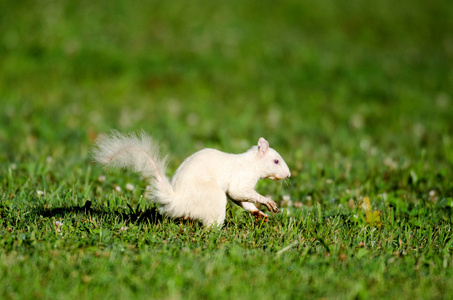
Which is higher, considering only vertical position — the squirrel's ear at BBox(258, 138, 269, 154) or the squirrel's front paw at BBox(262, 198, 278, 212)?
the squirrel's ear at BBox(258, 138, 269, 154)

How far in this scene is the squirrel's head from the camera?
3818 mm

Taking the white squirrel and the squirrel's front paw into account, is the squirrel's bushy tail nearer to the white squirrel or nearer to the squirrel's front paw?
the white squirrel

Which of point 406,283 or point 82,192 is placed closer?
point 406,283

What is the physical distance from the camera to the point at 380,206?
15.4 ft

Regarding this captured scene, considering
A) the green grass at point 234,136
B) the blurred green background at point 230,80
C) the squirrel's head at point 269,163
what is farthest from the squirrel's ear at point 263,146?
the blurred green background at point 230,80

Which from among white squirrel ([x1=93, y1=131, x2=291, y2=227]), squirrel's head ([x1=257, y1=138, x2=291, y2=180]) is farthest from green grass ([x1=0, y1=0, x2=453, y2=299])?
squirrel's head ([x1=257, y1=138, x2=291, y2=180])

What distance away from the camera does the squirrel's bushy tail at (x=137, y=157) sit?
3.56 metres

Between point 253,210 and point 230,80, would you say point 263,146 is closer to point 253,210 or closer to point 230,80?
point 253,210

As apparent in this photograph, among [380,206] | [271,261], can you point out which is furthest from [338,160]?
[271,261]

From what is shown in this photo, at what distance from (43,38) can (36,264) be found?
26.5ft

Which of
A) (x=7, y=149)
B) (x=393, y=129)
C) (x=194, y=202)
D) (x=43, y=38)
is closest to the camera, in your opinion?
(x=194, y=202)

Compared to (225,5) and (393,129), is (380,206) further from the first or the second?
(225,5)

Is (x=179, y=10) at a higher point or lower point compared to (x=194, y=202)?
higher

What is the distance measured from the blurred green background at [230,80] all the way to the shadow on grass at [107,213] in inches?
78.2
